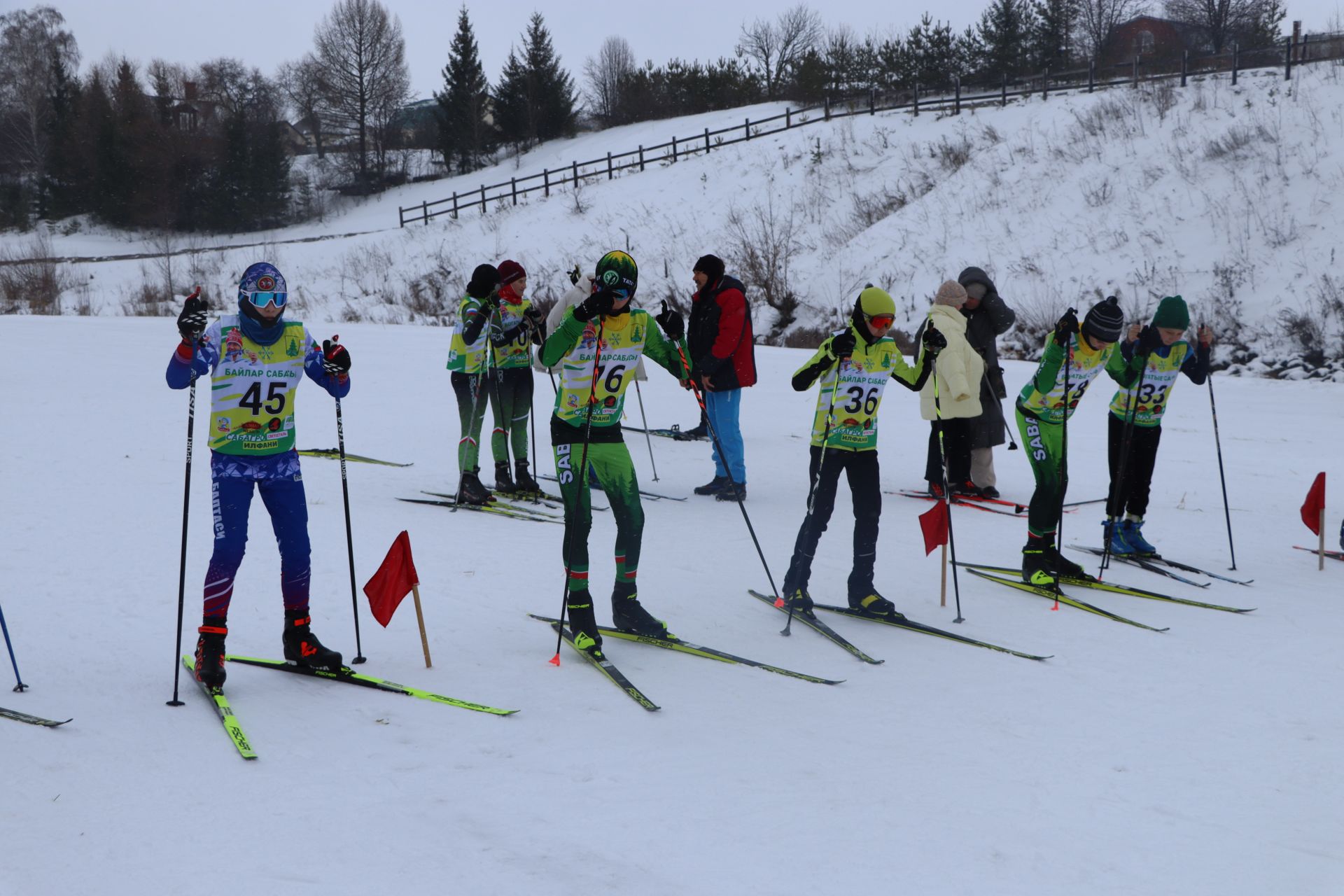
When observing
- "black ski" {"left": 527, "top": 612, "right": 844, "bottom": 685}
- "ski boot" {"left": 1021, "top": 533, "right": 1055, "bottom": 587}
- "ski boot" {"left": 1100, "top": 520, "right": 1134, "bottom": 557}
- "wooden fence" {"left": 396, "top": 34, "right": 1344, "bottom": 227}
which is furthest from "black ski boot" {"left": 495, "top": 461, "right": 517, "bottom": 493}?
"wooden fence" {"left": 396, "top": 34, "right": 1344, "bottom": 227}

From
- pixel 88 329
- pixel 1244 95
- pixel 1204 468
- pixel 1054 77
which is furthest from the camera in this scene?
pixel 1054 77

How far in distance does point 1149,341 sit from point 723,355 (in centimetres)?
328

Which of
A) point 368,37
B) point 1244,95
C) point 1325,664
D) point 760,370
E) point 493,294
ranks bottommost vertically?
point 1325,664

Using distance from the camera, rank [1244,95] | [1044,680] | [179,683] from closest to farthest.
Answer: [179,683] < [1044,680] < [1244,95]

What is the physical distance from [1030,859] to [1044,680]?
1835 mm

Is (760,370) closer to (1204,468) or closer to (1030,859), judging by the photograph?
(1204,468)

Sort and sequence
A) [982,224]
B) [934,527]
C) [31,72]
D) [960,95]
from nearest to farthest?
[934,527] → [982,224] → [960,95] → [31,72]

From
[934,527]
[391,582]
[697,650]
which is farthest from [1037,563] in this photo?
[391,582]

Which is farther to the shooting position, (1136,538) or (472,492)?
(472,492)

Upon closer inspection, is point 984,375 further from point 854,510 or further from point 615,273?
point 615,273

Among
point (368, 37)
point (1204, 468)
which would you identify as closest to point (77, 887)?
point (1204, 468)

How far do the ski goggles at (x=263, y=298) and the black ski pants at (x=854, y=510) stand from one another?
3074 mm

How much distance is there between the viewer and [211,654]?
4.66 meters

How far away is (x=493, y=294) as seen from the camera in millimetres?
8414
